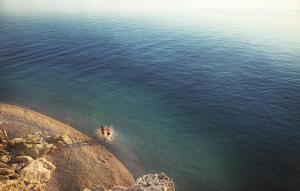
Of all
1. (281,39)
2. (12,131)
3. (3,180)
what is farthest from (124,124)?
(281,39)

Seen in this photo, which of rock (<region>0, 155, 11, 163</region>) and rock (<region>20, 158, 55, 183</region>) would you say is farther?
rock (<region>0, 155, 11, 163</region>)

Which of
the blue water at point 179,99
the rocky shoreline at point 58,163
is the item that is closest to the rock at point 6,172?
the rocky shoreline at point 58,163

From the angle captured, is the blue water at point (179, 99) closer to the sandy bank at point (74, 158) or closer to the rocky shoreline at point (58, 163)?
the sandy bank at point (74, 158)

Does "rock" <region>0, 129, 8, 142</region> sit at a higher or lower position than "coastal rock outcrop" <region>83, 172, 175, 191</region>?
higher

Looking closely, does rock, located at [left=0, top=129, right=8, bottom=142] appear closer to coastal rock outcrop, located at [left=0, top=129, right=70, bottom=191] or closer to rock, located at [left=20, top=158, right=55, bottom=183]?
coastal rock outcrop, located at [left=0, top=129, right=70, bottom=191]

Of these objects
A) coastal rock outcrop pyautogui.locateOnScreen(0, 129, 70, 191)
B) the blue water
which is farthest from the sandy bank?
the blue water

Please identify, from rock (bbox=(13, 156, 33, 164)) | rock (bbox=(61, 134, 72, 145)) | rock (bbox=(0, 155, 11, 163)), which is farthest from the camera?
rock (bbox=(61, 134, 72, 145))
